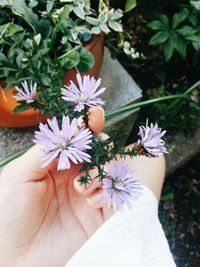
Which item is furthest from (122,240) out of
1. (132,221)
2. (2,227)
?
(2,227)

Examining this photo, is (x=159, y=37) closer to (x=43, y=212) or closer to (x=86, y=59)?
(x=86, y=59)

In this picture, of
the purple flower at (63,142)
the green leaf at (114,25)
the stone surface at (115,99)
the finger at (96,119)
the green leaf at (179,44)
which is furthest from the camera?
the green leaf at (179,44)

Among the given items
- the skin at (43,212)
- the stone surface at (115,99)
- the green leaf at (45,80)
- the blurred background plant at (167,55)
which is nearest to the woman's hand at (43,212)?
the skin at (43,212)

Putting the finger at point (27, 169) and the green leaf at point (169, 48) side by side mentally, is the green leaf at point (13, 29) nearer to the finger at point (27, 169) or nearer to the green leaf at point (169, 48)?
the finger at point (27, 169)

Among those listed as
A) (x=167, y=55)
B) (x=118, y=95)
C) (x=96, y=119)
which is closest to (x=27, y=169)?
(x=96, y=119)

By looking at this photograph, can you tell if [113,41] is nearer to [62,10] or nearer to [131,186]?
[62,10]

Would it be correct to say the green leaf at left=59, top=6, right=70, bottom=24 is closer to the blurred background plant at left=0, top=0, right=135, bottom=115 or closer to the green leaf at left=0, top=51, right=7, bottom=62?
the blurred background plant at left=0, top=0, right=135, bottom=115
